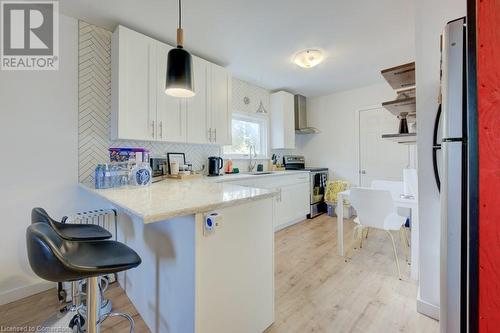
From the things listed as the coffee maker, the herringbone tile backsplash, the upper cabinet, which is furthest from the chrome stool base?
the coffee maker

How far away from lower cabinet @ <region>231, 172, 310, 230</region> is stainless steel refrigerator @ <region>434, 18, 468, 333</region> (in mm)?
2278

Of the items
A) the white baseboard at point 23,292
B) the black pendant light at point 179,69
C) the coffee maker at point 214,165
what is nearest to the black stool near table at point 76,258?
the white baseboard at point 23,292

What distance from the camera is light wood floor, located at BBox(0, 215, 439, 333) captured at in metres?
1.50

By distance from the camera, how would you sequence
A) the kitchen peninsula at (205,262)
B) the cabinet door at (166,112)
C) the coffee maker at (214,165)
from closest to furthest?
the kitchen peninsula at (205,262) → the cabinet door at (166,112) → the coffee maker at (214,165)

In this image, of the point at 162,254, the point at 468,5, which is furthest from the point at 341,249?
the point at 468,5

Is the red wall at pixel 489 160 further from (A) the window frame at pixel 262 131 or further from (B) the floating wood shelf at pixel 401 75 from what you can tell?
(A) the window frame at pixel 262 131

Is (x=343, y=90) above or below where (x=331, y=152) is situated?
above

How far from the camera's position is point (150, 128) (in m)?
2.27

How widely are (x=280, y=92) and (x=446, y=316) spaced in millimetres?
3915

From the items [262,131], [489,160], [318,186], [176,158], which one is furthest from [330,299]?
[262,131]

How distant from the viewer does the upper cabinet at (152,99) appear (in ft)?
6.86

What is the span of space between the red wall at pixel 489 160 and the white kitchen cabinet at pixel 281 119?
351 centimetres

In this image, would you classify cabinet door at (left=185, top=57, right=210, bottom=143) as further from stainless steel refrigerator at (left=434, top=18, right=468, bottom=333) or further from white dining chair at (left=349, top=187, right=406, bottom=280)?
stainless steel refrigerator at (left=434, top=18, right=468, bottom=333)

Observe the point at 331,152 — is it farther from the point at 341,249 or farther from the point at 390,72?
the point at 390,72
